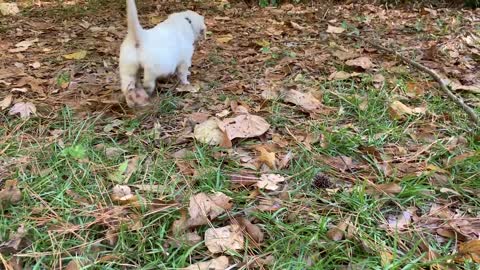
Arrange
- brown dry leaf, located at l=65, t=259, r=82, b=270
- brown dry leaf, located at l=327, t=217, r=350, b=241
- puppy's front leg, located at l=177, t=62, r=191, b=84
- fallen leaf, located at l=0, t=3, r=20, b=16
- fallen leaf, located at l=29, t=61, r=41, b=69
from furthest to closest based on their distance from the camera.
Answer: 1. fallen leaf, located at l=0, t=3, r=20, b=16
2. fallen leaf, located at l=29, t=61, r=41, b=69
3. puppy's front leg, located at l=177, t=62, r=191, b=84
4. brown dry leaf, located at l=327, t=217, r=350, b=241
5. brown dry leaf, located at l=65, t=259, r=82, b=270

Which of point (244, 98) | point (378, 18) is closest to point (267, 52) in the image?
point (244, 98)

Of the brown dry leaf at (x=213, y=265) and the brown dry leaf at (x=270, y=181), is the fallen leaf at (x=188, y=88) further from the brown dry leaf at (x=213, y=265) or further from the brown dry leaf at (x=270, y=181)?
the brown dry leaf at (x=213, y=265)

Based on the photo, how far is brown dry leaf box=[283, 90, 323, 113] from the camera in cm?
245

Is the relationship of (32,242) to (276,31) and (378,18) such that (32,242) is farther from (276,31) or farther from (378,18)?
(378,18)

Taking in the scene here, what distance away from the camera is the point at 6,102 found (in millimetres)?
2471

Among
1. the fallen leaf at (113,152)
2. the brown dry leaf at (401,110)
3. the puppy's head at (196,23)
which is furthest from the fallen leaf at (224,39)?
the fallen leaf at (113,152)

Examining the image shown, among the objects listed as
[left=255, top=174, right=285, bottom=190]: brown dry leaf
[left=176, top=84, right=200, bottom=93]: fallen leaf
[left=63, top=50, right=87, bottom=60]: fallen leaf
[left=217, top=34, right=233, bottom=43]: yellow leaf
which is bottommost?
[left=217, top=34, right=233, bottom=43]: yellow leaf

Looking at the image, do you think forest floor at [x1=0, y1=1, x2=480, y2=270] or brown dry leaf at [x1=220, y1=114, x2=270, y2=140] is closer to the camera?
forest floor at [x1=0, y1=1, x2=480, y2=270]

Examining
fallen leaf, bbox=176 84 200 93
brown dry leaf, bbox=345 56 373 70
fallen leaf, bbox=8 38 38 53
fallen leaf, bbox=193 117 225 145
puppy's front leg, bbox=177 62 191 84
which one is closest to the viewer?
fallen leaf, bbox=193 117 225 145

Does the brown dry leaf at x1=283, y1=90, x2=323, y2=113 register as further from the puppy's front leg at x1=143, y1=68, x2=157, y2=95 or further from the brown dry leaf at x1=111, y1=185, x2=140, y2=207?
the brown dry leaf at x1=111, y1=185, x2=140, y2=207

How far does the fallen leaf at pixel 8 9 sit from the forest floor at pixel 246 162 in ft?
3.80

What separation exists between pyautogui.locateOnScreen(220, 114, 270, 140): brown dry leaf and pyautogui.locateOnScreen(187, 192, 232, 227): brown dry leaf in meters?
0.44

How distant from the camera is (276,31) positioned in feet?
12.9

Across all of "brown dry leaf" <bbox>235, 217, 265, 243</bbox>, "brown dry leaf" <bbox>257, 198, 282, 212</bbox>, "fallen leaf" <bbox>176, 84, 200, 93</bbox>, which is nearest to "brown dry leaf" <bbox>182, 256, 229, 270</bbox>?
"brown dry leaf" <bbox>235, 217, 265, 243</bbox>
